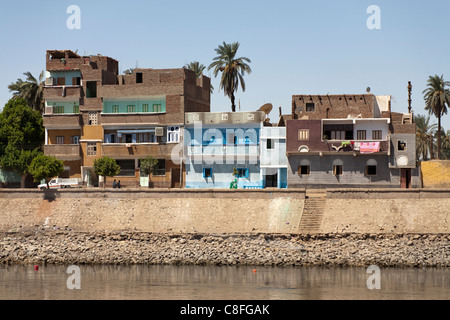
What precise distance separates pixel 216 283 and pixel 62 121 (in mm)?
37843

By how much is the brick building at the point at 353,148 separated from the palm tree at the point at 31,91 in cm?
3449

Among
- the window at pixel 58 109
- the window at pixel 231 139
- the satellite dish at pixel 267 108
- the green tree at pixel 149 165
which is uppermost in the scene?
the window at pixel 58 109

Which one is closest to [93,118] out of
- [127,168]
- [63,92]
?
[63,92]

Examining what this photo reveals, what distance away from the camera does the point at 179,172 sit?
82688 millimetres

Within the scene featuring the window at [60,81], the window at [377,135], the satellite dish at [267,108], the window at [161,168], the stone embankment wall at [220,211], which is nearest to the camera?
the stone embankment wall at [220,211]

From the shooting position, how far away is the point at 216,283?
177 ft

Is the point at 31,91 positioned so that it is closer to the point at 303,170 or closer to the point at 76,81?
the point at 76,81

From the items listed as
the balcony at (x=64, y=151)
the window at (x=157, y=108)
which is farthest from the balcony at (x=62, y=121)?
the window at (x=157, y=108)

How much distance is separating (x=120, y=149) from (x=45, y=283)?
30030 millimetres

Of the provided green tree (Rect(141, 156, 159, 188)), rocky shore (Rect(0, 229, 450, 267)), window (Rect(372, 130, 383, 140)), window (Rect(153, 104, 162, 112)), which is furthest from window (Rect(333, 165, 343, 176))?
window (Rect(153, 104, 162, 112))

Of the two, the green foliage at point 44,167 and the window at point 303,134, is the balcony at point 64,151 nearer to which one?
the green foliage at point 44,167

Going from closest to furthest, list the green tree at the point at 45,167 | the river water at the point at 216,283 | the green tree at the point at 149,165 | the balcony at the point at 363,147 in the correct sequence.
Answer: the river water at the point at 216,283
the balcony at the point at 363,147
the green tree at the point at 45,167
the green tree at the point at 149,165

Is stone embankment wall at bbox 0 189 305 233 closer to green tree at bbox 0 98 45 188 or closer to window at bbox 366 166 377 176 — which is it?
green tree at bbox 0 98 45 188

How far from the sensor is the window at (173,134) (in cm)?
8219
